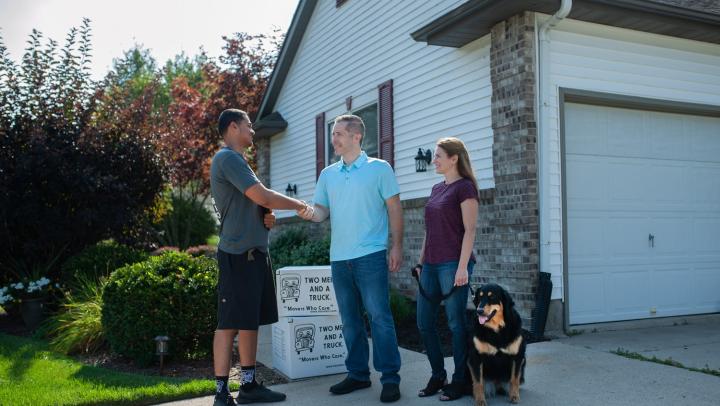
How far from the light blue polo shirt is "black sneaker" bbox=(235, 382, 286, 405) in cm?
110

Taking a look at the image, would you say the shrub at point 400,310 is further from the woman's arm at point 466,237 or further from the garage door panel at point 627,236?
the woman's arm at point 466,237

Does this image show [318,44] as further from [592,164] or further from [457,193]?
[457,193]

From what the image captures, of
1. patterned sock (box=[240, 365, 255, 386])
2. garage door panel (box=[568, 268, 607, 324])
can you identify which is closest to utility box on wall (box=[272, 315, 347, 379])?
patterned sock (box=[240, 365, 255, 386])

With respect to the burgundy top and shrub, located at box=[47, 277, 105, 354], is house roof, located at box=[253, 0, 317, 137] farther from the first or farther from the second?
the burgundy top

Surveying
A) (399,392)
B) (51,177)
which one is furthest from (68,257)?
(399,392)

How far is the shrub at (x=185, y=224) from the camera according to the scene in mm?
21172

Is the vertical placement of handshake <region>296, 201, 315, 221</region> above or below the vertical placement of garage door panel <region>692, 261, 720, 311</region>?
above

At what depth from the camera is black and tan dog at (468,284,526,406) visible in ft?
13.6

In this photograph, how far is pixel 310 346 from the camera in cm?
539

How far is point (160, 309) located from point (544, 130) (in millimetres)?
4409

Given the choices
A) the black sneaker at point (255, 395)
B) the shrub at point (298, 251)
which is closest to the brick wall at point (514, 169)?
the shrub at point (298, 251)

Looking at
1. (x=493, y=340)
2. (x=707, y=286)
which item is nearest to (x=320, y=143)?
(x=707, y=286)

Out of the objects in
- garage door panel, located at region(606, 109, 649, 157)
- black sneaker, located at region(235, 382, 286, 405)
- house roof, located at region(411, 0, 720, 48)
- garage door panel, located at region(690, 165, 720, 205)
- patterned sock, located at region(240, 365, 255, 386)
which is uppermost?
house roof, located at region(411, 0, 720, 48)

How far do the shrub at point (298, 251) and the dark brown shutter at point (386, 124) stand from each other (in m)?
1.68
